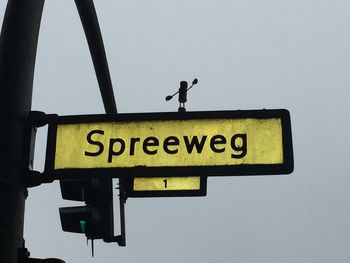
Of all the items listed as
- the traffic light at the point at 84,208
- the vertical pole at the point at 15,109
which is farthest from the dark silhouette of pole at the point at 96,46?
the traffic light at the point at 84,208

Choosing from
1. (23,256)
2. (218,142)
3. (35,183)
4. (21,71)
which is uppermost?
(21,71)

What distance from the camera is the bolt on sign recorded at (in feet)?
11.2

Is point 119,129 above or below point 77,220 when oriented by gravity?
above

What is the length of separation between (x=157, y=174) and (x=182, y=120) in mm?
387

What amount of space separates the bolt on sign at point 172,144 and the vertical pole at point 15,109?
341 millimetres

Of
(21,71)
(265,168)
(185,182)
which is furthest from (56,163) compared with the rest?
(185,182)

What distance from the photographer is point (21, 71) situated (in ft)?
10.6

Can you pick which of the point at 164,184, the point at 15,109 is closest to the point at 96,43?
the point at 15,109

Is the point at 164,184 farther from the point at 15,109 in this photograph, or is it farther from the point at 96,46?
the point at 15,109

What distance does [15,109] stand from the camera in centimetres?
315

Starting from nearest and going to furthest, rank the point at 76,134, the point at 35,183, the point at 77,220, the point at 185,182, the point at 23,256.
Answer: the point at 23,256
the point at 35,183
the point at 76,134
the point at 77,220
the point at 185,182

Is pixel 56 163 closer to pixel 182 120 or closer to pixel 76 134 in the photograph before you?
pixel 76 134

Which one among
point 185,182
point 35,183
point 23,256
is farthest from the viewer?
point 185,182

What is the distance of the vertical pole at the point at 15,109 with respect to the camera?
289cm
